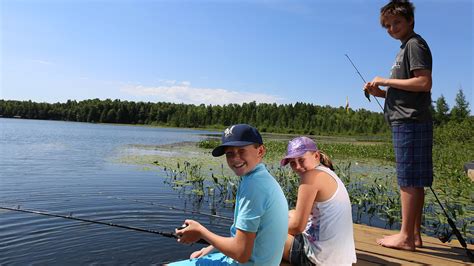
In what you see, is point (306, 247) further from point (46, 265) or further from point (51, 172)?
point (51, 172)

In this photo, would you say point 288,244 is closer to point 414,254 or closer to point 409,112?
point 414,254

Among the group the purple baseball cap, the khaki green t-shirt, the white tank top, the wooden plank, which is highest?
the khaki green t-shirt

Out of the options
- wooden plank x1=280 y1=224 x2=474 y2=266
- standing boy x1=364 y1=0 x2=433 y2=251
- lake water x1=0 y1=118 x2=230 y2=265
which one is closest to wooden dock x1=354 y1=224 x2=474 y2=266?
wooden plank x1=280 y1=224 x2=474 y2=266

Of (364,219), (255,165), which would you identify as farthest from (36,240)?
(364,219)

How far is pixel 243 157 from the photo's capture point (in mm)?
2332

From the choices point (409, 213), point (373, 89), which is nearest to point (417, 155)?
point (409, 213)

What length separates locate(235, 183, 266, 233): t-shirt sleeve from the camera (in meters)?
2.19

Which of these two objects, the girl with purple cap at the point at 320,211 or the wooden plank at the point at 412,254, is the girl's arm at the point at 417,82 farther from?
the wooden plank at the point at 412,254

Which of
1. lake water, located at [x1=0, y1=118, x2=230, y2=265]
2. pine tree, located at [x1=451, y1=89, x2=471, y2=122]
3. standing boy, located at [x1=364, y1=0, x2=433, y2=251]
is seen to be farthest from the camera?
pine tree, located at [x1=451, y1=89, x2=471, y2=122]

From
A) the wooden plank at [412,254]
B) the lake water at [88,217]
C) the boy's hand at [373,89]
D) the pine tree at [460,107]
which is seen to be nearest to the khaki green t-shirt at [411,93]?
the boy's hand at [373,89]

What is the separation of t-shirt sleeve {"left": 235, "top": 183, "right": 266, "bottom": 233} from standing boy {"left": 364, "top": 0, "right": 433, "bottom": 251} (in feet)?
7.30

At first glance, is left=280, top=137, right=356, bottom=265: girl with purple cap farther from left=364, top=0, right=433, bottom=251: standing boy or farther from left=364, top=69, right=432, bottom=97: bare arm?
left=364, top=69, right=432, bottom=97: bare arm

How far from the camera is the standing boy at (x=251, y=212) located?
7.24 feet

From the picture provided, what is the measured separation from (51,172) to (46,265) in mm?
8741
